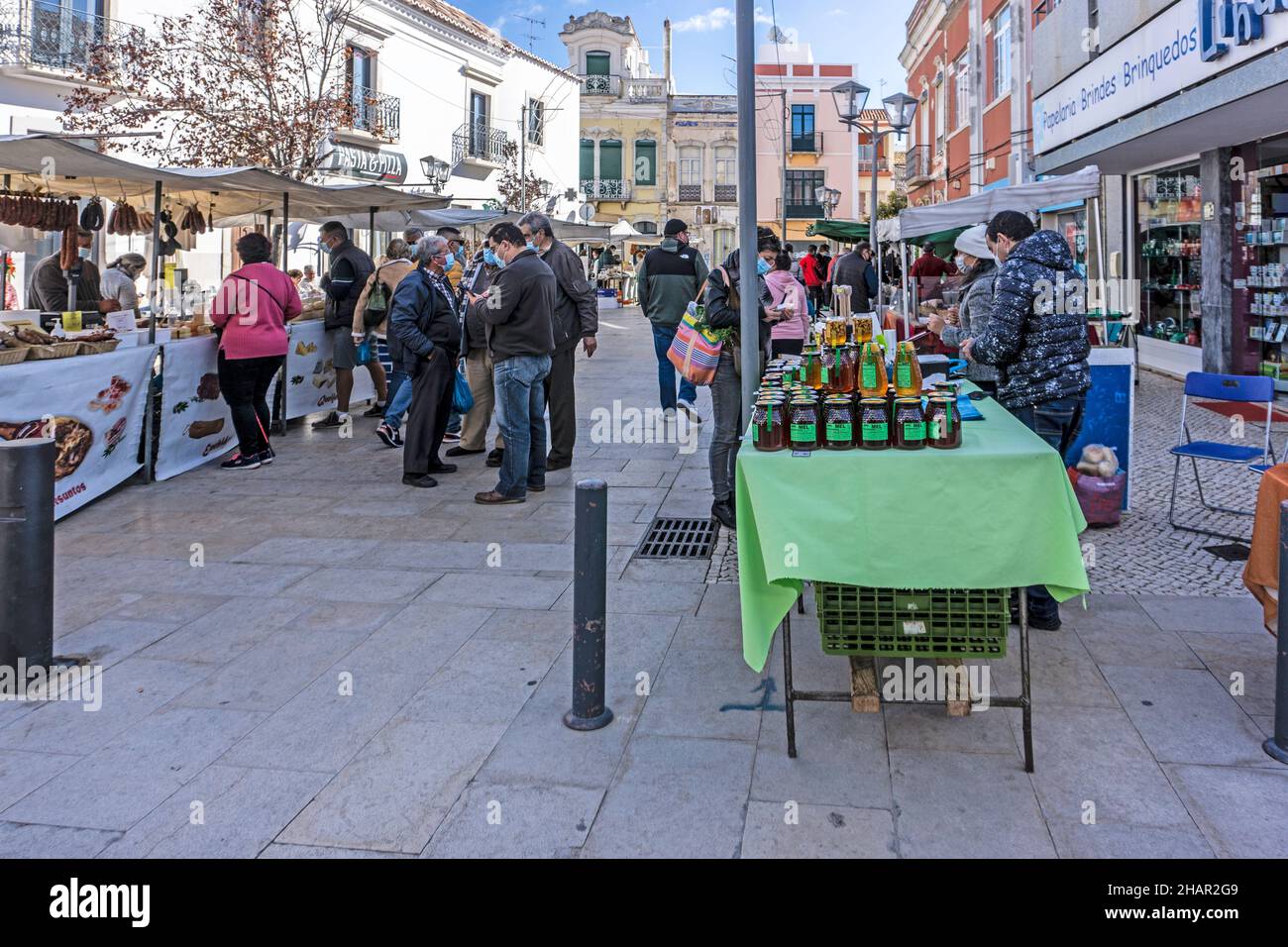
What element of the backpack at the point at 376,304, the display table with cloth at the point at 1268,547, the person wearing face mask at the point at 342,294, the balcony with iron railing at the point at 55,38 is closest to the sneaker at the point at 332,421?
the person wearing face mask at the point at 342,294

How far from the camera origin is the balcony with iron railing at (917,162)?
29.7 metres

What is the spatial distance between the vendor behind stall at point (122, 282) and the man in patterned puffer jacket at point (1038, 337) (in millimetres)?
9185

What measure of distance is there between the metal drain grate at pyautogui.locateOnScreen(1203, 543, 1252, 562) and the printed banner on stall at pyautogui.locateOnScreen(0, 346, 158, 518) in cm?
684

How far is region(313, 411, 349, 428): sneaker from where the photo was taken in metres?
10.7

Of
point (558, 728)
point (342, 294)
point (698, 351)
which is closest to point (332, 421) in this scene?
point (342, 294)

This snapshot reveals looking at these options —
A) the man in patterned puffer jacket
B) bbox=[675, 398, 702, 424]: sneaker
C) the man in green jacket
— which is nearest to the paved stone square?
the man in patterned puffer jacket

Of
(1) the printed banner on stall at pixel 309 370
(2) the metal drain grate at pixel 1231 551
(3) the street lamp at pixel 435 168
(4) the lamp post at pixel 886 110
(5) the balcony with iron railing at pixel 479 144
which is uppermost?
(5) the balcony with iron railing at pixel 479 144

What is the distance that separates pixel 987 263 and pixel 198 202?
8408 mm

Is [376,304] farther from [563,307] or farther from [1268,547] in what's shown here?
[1268,547]

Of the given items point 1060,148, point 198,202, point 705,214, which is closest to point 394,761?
point 198,202

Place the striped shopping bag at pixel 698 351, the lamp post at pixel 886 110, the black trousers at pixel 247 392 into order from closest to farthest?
1. the striped shopping bag at pixel 698 351
2. the black trousers at pixel 247 392
3. the lamp post at pixel 886 110

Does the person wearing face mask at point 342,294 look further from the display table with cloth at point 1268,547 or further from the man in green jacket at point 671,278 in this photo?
the display table with cloth at point 1268,547

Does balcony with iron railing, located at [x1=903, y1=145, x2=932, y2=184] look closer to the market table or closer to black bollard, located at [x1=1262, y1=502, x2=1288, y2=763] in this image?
black bollard, located at [x1=1262, y1=502, x2=1288, y2=763]

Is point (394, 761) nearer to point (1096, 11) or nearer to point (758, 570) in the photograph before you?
point (758, 570)
